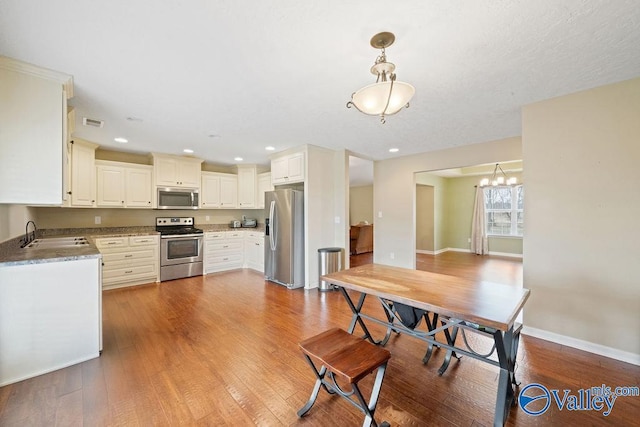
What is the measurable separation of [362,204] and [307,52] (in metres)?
8.30

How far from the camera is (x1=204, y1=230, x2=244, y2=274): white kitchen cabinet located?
5.12 meters

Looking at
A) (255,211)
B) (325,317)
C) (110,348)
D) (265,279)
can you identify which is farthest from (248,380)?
(255,211)

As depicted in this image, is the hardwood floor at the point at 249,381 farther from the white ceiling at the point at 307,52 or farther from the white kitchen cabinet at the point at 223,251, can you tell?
the white ceiling at the point at 307,52

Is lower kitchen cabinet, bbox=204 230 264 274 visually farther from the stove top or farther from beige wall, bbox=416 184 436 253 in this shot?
beige wall, bbox=416 184 436 253

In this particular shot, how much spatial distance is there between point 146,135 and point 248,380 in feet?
12.0

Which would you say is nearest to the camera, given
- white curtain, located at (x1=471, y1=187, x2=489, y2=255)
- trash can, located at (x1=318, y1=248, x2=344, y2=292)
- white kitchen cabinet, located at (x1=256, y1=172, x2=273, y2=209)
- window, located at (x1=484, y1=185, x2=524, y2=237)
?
trash can, located at (x1=318, y1=248, x2=344, y2=292)

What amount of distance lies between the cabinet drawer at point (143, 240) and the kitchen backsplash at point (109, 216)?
716 mm

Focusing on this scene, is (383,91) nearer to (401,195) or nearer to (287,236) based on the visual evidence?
(287,236)

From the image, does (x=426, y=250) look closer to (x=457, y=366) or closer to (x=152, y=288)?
(x=457, y=366)

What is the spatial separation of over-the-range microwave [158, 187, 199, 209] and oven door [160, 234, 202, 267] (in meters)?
0.68

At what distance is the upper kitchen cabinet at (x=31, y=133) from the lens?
191cm

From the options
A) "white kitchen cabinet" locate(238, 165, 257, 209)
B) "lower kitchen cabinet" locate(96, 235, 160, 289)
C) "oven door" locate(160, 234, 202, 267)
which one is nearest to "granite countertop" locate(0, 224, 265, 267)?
"lower kitchen cabinet" locate(96, 235, 160, 289)

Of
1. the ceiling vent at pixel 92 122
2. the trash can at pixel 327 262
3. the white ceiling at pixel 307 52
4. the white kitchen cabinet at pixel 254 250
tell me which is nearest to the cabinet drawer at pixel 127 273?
the white kitchen cabinet at pixel 254 250

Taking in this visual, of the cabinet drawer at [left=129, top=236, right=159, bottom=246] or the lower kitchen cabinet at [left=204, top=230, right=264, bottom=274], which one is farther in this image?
the lower kitchen cabinet at [left=204, top=230, right=264, bottom=274]
